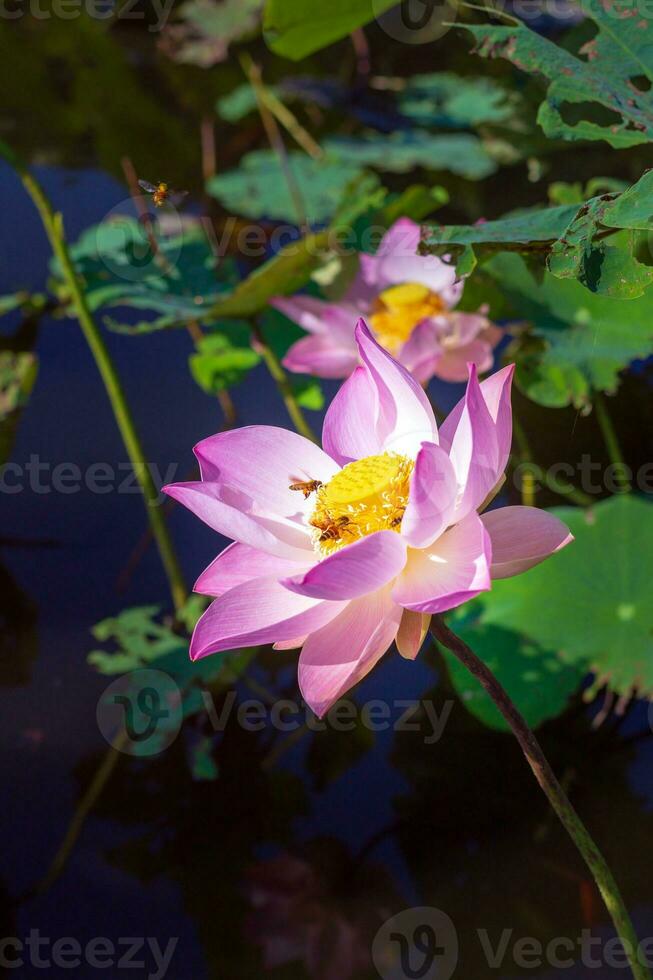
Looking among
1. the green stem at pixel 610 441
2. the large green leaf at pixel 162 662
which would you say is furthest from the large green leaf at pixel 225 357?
the green stem at pixel 610 441

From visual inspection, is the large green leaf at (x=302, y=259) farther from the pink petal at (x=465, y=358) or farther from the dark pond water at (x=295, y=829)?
the dark pond water at (x=295, y=829)

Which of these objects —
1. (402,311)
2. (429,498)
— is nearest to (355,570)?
(429,498)

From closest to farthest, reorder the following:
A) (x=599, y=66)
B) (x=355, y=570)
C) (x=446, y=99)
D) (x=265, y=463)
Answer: (x=355, y=570)
(x=265, y=463)
(x=599, y=66)
(x=446, y=99)

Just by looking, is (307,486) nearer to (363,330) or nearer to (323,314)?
(363,330)

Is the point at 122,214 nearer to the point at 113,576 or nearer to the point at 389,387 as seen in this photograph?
the point at 113,576

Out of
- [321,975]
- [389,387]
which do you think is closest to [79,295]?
[389,387]

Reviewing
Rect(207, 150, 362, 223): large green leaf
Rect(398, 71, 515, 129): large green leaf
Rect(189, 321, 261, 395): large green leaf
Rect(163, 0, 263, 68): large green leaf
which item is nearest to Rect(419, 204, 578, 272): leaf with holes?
Rect(189, 321, 261, 395): large green leaf
